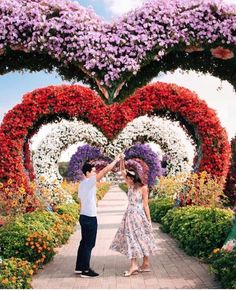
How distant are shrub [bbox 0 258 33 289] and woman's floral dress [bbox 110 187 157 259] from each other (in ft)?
5.08

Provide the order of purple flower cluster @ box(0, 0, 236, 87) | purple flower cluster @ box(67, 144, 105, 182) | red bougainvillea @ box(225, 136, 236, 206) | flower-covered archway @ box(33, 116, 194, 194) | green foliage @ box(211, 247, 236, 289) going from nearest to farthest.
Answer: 1. green foliage @ box(211, 247, 236, 289)
2. purple flower cluster @ box(0, 0, 236, 87)
3. red bougainvillea @ box(225, 136, 236, 206)
4. flower-covered archway @ box(33, 116, 194, 194)
5. purple flower cluster @ box(67, 144, 105, 182)

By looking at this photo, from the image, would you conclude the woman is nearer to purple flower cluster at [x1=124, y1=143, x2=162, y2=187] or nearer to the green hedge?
the green hedge

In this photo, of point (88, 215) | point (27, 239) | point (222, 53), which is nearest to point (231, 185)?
point (27, 239)

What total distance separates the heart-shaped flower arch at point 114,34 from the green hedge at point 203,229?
3064 millimetres

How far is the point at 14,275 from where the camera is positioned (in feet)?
23.7

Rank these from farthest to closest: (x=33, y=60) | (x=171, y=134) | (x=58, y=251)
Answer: (x=171, y=134) → (x=58, y=251) → (x=33, y=60)

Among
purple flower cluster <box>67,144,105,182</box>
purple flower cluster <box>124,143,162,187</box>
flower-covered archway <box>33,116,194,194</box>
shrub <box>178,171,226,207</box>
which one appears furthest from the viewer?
purple flower cluster <box>67,144,105,182</box>

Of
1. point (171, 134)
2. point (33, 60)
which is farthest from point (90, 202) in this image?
point (171, 134)

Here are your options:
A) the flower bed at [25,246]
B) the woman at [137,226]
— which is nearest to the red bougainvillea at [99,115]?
the flower bed at [25,246]


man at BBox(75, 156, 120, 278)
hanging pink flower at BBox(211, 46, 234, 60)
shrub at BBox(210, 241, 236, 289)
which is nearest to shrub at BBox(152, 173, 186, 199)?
man at BBox(75, 156, 120, 278)

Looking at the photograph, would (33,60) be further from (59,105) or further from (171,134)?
(171,134)

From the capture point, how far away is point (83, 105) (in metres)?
12.8

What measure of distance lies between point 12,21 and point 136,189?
118 inches

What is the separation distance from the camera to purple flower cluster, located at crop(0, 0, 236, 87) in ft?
23.6
